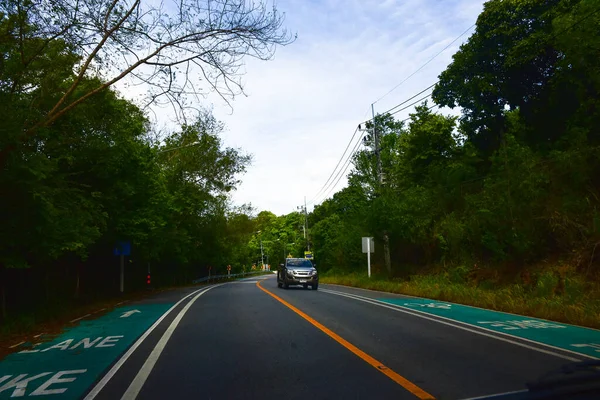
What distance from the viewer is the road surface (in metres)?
5.86

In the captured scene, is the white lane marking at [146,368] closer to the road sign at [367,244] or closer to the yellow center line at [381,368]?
the yellow center line at [381,368]

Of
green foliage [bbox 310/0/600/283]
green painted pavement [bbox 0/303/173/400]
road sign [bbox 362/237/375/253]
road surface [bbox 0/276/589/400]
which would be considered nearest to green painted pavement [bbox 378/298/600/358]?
road surface [bbox 0/276/589/400]

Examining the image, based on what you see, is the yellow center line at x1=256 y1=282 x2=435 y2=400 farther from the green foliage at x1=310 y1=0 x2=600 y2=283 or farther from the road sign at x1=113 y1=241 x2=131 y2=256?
the road sign at x1=113 y1=241 x2=131 y2=256

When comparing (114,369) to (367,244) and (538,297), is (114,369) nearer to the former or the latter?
(538,297)

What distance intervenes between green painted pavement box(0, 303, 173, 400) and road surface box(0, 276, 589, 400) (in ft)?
0.17

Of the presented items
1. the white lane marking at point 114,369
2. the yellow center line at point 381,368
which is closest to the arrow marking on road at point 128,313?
the white lane marking at point 114,369

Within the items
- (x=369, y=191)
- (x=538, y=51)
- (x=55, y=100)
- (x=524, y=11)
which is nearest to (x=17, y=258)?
(x=55, y=100)

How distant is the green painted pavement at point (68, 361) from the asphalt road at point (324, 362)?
35 centimetres

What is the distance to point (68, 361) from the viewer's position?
816 centimetres

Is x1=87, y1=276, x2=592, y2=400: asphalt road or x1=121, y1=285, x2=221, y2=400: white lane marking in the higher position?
x1=121, y1=285, x2=221, y2=400: white lane marking

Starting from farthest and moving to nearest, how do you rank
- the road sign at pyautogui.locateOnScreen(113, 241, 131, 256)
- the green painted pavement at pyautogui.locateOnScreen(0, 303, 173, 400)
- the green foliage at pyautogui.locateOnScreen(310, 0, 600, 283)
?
the road sign at pyautogui.locateOnScreen(113, 241, 131, 256), the green foliage at pyautogui.locateOnScreen(310, 0, 600, 283), the green painted pavement at pyautogui.locateOnScreen(0, 303, 173, 400)

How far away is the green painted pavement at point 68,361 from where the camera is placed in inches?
250

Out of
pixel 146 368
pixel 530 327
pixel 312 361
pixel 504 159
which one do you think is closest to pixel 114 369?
pixel 146 368

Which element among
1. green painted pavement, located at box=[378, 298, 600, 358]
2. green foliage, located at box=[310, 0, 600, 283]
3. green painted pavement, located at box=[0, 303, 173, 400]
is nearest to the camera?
green painted pavement, located at box=[0, 303, 173, 400]
